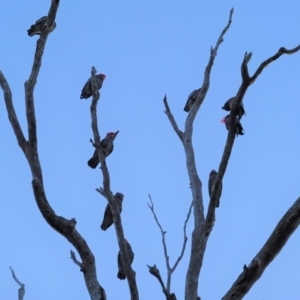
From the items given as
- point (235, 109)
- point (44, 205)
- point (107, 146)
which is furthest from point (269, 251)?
point (107, 146)

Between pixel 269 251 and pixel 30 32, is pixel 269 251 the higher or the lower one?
the lower one

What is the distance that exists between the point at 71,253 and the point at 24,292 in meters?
0.78

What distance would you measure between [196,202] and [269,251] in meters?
1.15

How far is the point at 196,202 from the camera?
6.15 metres

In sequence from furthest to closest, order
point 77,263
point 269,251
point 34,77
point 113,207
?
point 34,77 → point 113,207 → point 77,263 → point 269,251

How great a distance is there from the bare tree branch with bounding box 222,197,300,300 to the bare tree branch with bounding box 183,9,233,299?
46cm

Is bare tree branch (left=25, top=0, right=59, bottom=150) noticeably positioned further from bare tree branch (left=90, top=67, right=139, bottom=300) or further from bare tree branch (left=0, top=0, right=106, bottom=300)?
bare tree branch (left=90, top=67, right=139, bottom=300)

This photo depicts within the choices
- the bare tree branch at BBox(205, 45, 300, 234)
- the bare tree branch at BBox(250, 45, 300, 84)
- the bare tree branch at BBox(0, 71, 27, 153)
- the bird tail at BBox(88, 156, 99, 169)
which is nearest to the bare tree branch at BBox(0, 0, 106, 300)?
the bare tree branch at BBox(0, 71, 27, 153)

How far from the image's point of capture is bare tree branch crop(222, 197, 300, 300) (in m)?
5.08

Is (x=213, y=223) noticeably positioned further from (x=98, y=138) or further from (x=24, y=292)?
(x=24, y=292)

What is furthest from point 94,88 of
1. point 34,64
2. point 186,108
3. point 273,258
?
point 186,108

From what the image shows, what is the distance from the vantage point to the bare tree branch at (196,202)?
5.46 meters

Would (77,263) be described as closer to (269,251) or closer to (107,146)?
(269,251)

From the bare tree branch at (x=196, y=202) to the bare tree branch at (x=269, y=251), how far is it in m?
0.46
